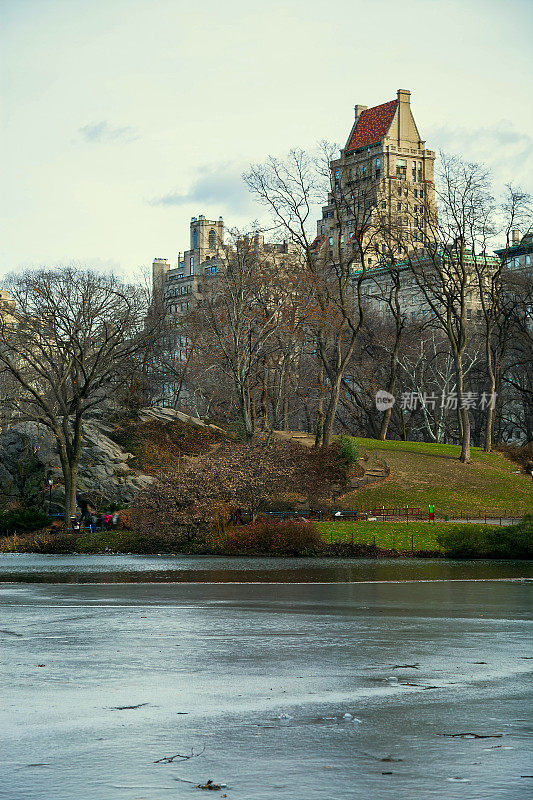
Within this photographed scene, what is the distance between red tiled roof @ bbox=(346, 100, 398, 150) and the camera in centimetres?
13912

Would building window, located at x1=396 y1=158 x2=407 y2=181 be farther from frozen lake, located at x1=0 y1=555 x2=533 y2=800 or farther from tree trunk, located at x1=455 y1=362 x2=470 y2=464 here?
frozen lake, located at x1=0 y1=555 x2=533 y2=800

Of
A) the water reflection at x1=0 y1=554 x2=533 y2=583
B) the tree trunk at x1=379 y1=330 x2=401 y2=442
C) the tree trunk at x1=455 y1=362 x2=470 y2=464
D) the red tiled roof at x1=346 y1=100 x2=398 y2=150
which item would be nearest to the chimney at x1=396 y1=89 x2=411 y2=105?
the red tiled roof at x1=346 y1=100 x2=398 y2=150

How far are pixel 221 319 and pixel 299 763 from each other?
41.2 metres

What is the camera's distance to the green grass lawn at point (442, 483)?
4756 centimetres

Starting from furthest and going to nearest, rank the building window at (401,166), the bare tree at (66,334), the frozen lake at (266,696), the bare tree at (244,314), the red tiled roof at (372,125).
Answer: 1. the red tiled roof at (372,125)
2. the building window at (401,166)
3. the bare tree at (244,314)
4. the bare tree at (66,334)
5. the frozen lake at (266,696)

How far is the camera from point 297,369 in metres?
67.9

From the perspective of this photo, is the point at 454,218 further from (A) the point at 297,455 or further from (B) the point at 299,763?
(B) the point at 299,763

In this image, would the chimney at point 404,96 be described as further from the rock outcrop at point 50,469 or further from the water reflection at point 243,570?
the water reflection at point 243,570

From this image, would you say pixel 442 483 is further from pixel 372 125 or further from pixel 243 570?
pixel 372 125

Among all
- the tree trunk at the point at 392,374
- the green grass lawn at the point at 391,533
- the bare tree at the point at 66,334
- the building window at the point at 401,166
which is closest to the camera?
the green grass lawn at the point at 391,533

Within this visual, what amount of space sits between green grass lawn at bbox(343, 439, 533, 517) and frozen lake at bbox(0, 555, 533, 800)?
29.5 meters

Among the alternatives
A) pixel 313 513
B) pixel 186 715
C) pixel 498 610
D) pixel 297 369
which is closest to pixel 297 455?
pixel 313 513

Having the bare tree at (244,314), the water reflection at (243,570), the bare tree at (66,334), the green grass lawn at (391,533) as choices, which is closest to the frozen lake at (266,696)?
the water reflection at (243,570)

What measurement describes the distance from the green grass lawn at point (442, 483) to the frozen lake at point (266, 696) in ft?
96.7
